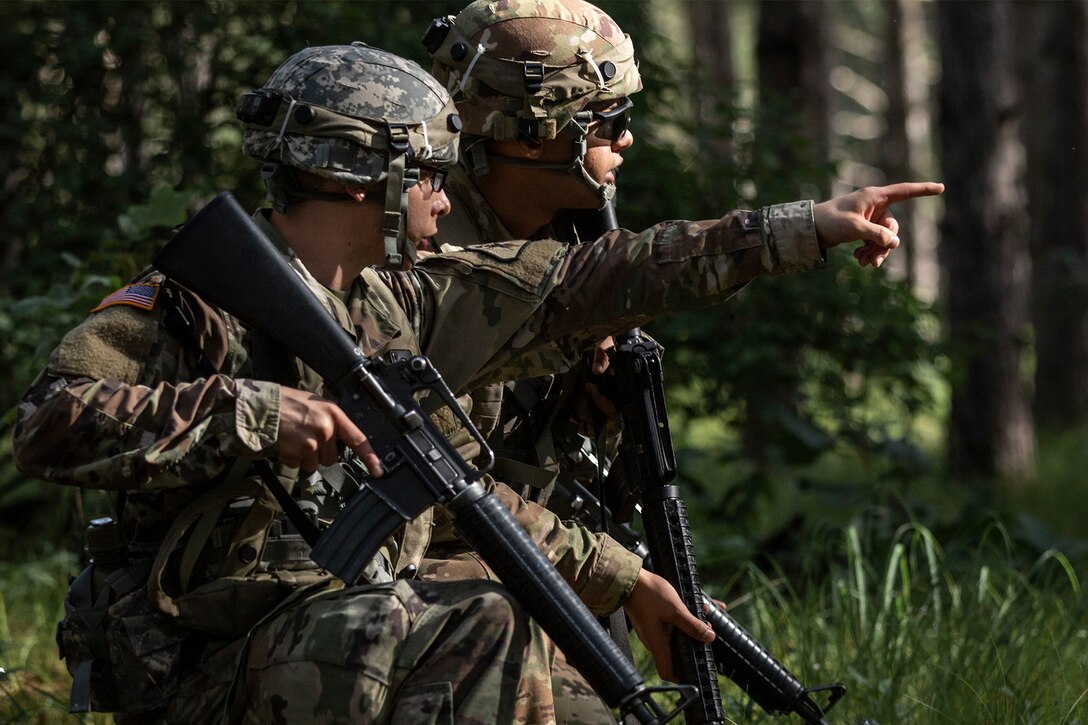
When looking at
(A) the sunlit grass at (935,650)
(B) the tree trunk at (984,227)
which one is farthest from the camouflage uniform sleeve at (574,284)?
(B) the tree trunk at (984,227)

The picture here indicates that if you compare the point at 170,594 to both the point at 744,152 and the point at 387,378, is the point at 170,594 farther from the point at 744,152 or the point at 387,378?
the point at 744,152

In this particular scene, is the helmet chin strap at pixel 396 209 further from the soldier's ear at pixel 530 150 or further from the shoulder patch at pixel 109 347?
the soldier's ear at pixel 530 150

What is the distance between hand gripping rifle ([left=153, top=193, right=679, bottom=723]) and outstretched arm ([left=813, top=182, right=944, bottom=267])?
764 millimetres

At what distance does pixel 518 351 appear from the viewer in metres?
2.80

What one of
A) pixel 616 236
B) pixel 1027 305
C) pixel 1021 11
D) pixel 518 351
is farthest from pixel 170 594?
pixel 1021 11

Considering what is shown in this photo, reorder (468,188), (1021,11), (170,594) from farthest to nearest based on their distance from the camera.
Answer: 1. (1021,11)
2. (468,188)
3. (170,594)

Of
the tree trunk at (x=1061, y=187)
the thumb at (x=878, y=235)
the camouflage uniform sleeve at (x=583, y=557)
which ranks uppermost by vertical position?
the thumb at (x=878, y=235)

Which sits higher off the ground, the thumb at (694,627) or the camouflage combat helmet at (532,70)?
the camouflage combat helmet at (532,70)

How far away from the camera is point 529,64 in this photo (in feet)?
11.0

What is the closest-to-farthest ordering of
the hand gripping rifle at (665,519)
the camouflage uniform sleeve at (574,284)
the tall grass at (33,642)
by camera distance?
the camouflage uniform sleeve at (574,284), the hand gripping rifle at (665,519), the tall grass at (33,642)

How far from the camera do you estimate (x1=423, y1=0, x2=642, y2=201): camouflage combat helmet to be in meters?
3.36

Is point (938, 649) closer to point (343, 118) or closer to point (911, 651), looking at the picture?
point (911, 651)

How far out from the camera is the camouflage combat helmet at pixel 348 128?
2.58m

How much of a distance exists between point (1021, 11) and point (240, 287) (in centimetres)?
1444
